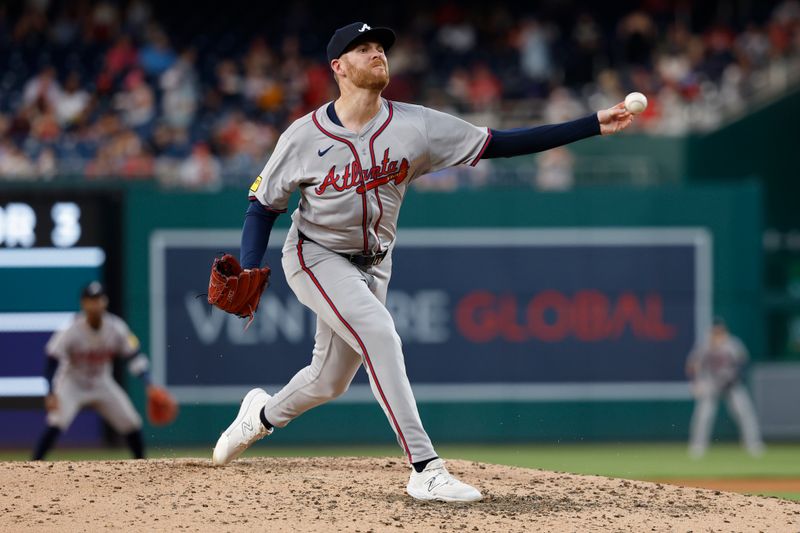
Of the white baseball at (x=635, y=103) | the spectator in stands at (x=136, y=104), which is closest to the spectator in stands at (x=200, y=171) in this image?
the spectator in stands at (x=136, y=104)

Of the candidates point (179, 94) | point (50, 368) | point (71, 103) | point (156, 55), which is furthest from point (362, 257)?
point (156, 55)

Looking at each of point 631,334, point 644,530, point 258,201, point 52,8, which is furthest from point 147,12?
point 644,530

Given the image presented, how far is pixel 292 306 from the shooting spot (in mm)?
13766

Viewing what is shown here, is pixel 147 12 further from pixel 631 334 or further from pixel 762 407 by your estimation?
pixel 762 407

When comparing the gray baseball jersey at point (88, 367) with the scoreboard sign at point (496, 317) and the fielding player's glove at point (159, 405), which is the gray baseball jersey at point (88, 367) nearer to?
the fielding player's glove at point (159, 405)

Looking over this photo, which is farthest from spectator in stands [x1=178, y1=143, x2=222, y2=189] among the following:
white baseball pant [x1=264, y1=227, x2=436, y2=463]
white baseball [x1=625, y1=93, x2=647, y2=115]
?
white baseball [x1=625, y1=93, x2=647, y2=115]

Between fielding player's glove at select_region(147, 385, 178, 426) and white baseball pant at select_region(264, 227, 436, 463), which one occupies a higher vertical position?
white baseball pant at select_region(264, 227, 436, 463)

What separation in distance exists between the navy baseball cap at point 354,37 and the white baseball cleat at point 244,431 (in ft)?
5.59

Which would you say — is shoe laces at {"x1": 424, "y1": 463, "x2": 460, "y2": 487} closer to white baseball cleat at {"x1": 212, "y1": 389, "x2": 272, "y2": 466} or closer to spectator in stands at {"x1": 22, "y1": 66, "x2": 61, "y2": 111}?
white baseball cleat at {"x1": 212, "y1": 389, "x2": 272, "y2": 466}

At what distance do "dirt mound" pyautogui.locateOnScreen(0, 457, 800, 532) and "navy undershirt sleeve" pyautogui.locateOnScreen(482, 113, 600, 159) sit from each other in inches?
60.8

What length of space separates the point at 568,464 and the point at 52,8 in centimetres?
1022

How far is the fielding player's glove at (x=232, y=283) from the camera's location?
549cm

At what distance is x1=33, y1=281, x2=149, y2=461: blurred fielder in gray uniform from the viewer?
10.2 m

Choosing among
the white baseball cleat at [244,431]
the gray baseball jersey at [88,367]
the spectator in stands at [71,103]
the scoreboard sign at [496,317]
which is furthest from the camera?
the spectator in stands at [71,103]
